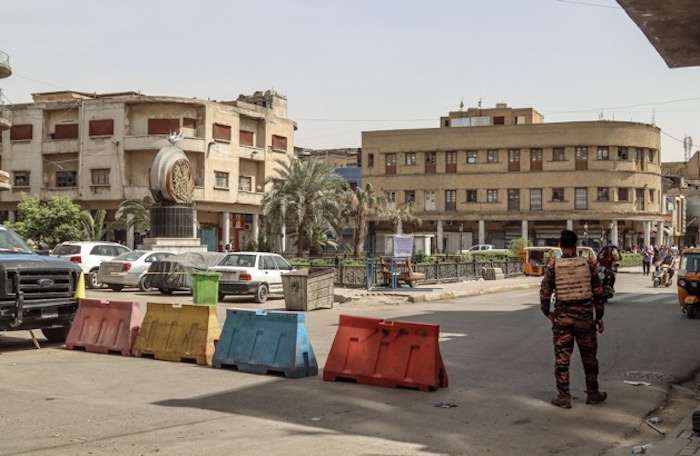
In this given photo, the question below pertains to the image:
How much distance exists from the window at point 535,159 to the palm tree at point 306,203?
28804 mm

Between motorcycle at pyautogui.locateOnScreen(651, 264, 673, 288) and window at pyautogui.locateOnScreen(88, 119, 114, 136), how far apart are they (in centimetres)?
4166

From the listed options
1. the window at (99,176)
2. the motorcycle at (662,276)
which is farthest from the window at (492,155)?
the motorcycle at (662,276)

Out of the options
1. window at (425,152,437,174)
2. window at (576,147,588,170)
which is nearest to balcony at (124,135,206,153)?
window at (425,152,437,174)

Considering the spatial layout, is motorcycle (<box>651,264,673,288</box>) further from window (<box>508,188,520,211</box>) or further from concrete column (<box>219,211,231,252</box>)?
window (<box>508,188,520,211</box>)

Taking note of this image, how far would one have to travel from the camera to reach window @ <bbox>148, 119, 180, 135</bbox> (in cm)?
5972

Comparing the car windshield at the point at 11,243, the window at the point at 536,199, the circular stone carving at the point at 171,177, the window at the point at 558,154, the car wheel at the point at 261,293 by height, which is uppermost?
the window at the point at 558,154

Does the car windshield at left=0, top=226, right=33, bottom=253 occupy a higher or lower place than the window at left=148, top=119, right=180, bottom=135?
lower

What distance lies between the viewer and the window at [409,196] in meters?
76.6

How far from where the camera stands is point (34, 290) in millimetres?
12852

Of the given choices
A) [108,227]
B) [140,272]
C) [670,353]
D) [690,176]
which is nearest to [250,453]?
[670,353]

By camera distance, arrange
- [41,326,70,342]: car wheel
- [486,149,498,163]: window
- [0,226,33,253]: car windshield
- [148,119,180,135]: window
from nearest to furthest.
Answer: [0,226,33,253]: car windshield → [41,326,70,342]: car wheel → [148,119,180,135]: window → [486,149,498,163]: window

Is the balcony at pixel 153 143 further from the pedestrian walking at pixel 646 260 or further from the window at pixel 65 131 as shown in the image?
the pedestrian walking at pixel 646 260

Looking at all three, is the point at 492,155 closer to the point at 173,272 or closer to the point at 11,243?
the point at 173,272

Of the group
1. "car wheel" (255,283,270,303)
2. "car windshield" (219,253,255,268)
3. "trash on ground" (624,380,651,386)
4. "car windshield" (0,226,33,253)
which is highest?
"car windshield" (0,226,33,253)
